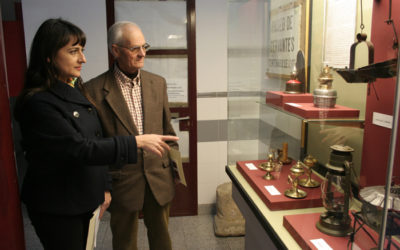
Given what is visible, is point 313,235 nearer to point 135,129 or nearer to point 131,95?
point 135,129

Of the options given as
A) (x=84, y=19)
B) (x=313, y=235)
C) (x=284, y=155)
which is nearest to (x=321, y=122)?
(x=313, y=235)

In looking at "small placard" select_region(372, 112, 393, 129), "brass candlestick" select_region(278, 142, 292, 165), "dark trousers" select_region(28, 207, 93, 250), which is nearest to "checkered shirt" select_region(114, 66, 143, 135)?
"dark trousers" select_region(28, 207, 93, 250)

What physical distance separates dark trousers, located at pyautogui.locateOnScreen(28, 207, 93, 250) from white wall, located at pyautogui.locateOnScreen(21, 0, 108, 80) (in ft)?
6.81

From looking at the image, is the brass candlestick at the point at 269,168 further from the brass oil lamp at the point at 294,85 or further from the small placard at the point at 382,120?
the small placard at the point at 382,120

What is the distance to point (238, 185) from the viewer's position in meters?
2.01

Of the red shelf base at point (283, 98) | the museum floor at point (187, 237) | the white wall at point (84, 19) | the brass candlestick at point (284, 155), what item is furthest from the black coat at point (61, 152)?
the white wall at point (84, 19)

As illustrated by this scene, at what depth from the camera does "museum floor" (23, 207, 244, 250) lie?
3066 millimetres

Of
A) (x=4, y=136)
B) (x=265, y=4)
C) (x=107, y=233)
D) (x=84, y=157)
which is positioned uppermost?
(x=265, y=4)

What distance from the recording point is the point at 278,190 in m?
1.72

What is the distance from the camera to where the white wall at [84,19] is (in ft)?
10.4

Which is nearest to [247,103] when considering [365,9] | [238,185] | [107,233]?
[238,185]

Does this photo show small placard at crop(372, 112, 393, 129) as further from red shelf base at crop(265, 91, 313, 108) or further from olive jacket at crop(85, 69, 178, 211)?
olive jacket at crop(85, 69, 178, 211)

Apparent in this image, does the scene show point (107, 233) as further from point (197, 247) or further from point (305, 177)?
point (305, 177)

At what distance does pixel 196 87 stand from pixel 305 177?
6.31 feet
